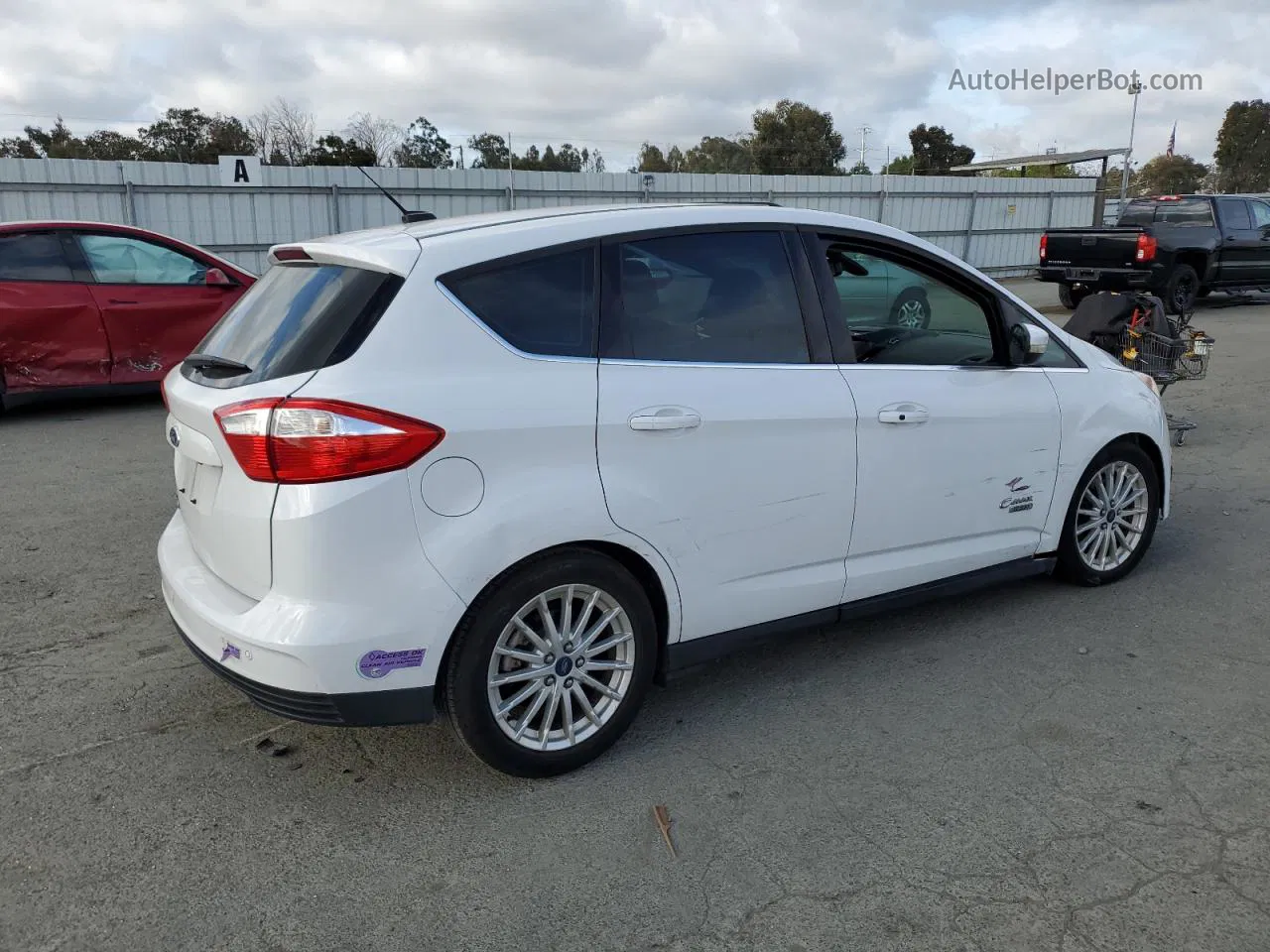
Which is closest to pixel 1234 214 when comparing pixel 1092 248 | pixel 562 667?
pixel 1092 248

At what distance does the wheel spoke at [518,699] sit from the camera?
3.14 metres

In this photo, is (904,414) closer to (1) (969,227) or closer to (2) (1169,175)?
(1) (969,227)

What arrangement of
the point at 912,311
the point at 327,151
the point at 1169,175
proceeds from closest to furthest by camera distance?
the point at 912,311 → the point at 327,151 → the point at 1169,175

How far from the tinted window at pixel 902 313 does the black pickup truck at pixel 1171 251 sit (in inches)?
513

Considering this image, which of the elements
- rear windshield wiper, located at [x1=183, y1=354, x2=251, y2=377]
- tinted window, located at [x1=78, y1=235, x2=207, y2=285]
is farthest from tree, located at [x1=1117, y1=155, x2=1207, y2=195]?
rear windshield wiper, located at [x1=183, y1=354, x2=251, y2=377]

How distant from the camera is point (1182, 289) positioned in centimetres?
1664

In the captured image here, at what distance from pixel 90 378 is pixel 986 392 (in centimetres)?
767

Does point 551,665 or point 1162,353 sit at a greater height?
point 1162,353

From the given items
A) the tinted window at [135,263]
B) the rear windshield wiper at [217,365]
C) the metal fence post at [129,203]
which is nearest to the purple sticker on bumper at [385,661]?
the rear windshield wiper at [217,365]

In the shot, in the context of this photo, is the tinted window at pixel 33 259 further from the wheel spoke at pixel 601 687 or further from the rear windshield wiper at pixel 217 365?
the wheel spoke at pixel 601 687

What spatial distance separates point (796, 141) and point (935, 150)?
1539 cm

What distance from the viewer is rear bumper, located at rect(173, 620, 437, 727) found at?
291cm

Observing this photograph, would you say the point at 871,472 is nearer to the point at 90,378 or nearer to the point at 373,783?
the point at 373,783

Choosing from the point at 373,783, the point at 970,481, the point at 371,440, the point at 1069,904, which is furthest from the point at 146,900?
the point at 970,481
